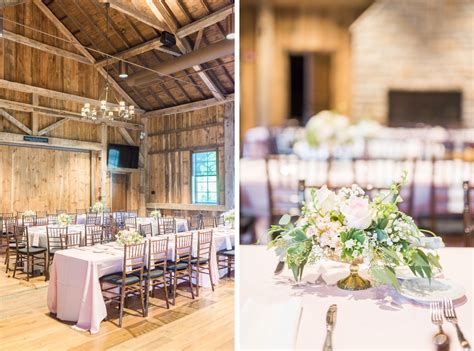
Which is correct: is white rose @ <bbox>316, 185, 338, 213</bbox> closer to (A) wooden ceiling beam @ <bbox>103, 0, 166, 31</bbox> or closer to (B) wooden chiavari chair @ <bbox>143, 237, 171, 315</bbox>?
(B) wooden chiavari chair @ <bbox>143, 237, 171, 315</bbox>

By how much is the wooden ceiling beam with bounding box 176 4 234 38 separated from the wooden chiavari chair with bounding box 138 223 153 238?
13.4ft

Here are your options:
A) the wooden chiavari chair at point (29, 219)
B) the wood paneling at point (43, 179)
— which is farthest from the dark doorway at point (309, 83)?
the wood paneling at point (43, 179)

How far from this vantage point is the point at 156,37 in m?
9.14

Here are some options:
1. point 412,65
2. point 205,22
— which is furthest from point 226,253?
point 205,22

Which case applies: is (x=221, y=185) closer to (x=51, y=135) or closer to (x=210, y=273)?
(x=51, y=135)

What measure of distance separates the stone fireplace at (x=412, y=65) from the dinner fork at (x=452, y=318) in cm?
549

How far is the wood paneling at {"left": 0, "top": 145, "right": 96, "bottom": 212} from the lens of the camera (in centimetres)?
894

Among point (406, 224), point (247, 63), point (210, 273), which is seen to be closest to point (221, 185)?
point (247, 63)

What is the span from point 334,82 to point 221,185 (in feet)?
14.9

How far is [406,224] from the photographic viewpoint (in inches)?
46.3

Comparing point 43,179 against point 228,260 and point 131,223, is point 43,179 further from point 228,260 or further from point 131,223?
point 228,260

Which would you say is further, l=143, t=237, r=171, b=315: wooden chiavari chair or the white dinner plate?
l=143, t=237, r=171, b=315: wooden chiavari chair

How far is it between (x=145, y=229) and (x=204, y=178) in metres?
3.36

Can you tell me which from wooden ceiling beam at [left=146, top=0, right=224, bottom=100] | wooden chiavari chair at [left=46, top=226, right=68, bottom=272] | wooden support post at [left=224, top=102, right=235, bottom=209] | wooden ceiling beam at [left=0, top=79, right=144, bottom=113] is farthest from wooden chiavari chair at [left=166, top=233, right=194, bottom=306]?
wooden ceiling beam at [left=0, top=79, right=144, bottom=113]
